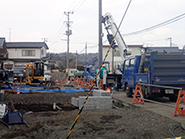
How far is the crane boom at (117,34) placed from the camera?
2117 centimetres

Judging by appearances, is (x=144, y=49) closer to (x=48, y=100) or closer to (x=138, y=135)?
(x=48, y=100)

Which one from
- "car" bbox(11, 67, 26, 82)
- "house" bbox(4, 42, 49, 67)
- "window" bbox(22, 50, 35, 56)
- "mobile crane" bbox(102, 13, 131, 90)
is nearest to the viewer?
"mobile crane" bbox(102, 13, 131, 90)

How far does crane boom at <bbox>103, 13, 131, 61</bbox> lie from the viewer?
834 inches

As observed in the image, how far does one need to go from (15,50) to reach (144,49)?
1659 inches

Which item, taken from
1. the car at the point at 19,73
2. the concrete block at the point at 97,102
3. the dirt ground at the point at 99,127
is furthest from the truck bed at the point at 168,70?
the car at the point at 19,73

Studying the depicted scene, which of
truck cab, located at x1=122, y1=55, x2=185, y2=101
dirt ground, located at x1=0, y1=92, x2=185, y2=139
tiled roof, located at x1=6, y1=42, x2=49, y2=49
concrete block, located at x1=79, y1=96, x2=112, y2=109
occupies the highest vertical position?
tiled roof, located at x1=6, y1=42, x2=49, y2=49

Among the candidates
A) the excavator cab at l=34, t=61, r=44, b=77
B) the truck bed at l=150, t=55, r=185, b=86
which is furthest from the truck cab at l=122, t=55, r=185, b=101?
the excavator cab at l=34, t=61, r=44, b=77

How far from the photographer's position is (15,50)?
50.9m

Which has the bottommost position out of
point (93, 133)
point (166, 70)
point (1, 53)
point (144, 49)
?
point (93, 133)

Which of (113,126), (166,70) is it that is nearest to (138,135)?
(113,126)

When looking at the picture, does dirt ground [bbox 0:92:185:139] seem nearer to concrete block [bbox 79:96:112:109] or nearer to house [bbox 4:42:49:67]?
concrete block [bbox 79:96:112:109]

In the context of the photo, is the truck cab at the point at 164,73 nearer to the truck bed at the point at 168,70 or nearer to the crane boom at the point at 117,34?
the truck bed at the point at 168,70

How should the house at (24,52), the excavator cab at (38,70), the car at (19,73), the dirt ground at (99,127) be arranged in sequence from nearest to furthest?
1. the dirt ground at (99,127)
2. the excavator cab at (38,70)
3. the car at (19,73)
4. the house at (24,52)

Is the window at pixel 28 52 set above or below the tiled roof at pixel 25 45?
below
